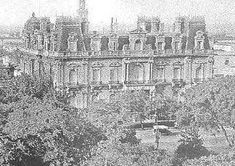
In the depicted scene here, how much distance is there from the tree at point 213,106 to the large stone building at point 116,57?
19375mm

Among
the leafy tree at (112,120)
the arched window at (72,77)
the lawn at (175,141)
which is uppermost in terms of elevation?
the arched window at (72,77)

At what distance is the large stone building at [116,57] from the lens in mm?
65562

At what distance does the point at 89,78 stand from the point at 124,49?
6612mm

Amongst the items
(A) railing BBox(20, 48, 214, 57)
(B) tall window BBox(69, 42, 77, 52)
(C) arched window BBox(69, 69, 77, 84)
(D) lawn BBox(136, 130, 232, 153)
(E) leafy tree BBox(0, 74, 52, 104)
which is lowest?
(D) lawn BBox(136, 130, 232, 153)

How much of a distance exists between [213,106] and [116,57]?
75.9 feet

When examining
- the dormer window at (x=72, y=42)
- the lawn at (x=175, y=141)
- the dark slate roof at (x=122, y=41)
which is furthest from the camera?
the dark slate roof at (x=122, y=41)

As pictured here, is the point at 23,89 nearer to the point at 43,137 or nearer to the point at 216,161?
the point at 43,137

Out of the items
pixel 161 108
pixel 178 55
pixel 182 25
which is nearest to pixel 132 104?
pixel 161 108

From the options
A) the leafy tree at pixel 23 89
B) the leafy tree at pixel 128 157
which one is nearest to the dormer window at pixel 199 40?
the leafy tree at pixel 23 89

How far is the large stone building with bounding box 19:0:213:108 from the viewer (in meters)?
65.6

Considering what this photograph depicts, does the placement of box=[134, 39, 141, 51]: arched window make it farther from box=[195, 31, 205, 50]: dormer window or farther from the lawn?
the lawn

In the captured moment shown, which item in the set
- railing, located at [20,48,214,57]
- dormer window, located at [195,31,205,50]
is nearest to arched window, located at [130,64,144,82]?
railing, located at [20,48,214,57]

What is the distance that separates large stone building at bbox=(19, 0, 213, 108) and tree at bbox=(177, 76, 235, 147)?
63.6 ft

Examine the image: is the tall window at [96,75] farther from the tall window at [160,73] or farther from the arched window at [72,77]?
the tall window at [160,73]
